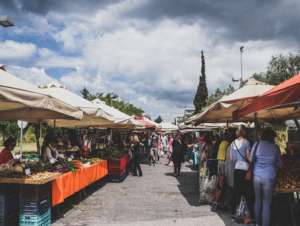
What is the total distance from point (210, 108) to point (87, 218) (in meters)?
4.22

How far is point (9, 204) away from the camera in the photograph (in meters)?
5.41

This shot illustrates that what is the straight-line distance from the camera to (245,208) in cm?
604

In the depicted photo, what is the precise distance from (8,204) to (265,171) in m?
4.91

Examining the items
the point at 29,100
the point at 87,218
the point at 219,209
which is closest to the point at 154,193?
the point at 219,209

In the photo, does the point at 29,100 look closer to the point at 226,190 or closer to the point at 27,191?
the point at 27,191

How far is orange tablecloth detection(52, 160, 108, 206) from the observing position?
609 centimetres

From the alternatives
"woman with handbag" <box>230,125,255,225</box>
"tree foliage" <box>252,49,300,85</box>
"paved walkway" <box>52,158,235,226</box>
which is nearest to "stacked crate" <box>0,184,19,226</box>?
"paved walkway" <box>52,158,235,226</box>

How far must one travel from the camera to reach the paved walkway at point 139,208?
20.2 ft

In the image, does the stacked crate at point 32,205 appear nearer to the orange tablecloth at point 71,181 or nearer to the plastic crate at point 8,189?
the plastic crate at point 8,189

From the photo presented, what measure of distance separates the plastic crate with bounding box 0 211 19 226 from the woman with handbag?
4628 mm

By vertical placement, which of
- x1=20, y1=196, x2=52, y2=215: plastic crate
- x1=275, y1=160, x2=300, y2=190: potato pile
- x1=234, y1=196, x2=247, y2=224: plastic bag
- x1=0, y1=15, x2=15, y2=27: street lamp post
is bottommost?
x1=234, y1=196, x2=247, y2=224: plastic bag

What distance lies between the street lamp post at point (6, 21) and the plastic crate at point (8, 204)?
4675 millimetres

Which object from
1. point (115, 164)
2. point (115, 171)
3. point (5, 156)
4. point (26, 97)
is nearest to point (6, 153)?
point (5, 156)

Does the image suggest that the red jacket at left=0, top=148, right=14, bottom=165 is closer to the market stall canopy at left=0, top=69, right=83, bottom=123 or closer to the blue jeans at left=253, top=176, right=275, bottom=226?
the market stall canopy at left=0, top=69, right=83, bottom=123
